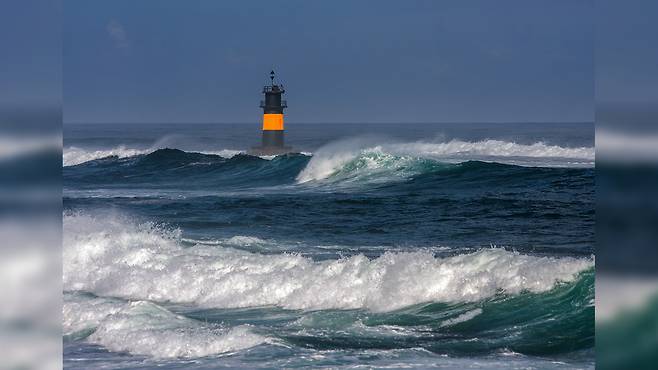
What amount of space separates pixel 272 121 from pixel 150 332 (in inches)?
663

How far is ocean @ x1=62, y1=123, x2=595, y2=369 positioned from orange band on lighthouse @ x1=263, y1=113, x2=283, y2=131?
5390mm

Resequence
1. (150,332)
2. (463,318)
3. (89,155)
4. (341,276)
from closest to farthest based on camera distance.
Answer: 1. (150,332)
2. (463,318)
3. (341,276)
4. (89,155)

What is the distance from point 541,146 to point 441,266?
19495mm

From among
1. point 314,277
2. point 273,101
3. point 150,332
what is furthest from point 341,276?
point 273,101

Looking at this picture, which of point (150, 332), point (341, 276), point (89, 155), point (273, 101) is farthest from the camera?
point (89, 155)

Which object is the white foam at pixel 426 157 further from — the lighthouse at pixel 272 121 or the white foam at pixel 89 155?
the white foam at pixel 89 155

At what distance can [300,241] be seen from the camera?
10.6 m

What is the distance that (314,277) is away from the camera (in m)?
7.45

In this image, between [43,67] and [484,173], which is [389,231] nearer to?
[484,173]

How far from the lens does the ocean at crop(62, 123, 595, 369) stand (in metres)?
5.29

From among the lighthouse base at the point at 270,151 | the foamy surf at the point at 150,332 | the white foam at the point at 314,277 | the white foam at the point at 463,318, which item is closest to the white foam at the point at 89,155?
the lighthouse base at the point at 270,151

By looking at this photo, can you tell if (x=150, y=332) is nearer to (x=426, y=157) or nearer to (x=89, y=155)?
(x=426, y=157)

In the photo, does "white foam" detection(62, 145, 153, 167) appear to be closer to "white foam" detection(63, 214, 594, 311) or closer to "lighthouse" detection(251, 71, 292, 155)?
"lighthouse" detection(251, 71, 292, 155)

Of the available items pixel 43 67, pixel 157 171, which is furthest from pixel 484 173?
pixel 43 67
